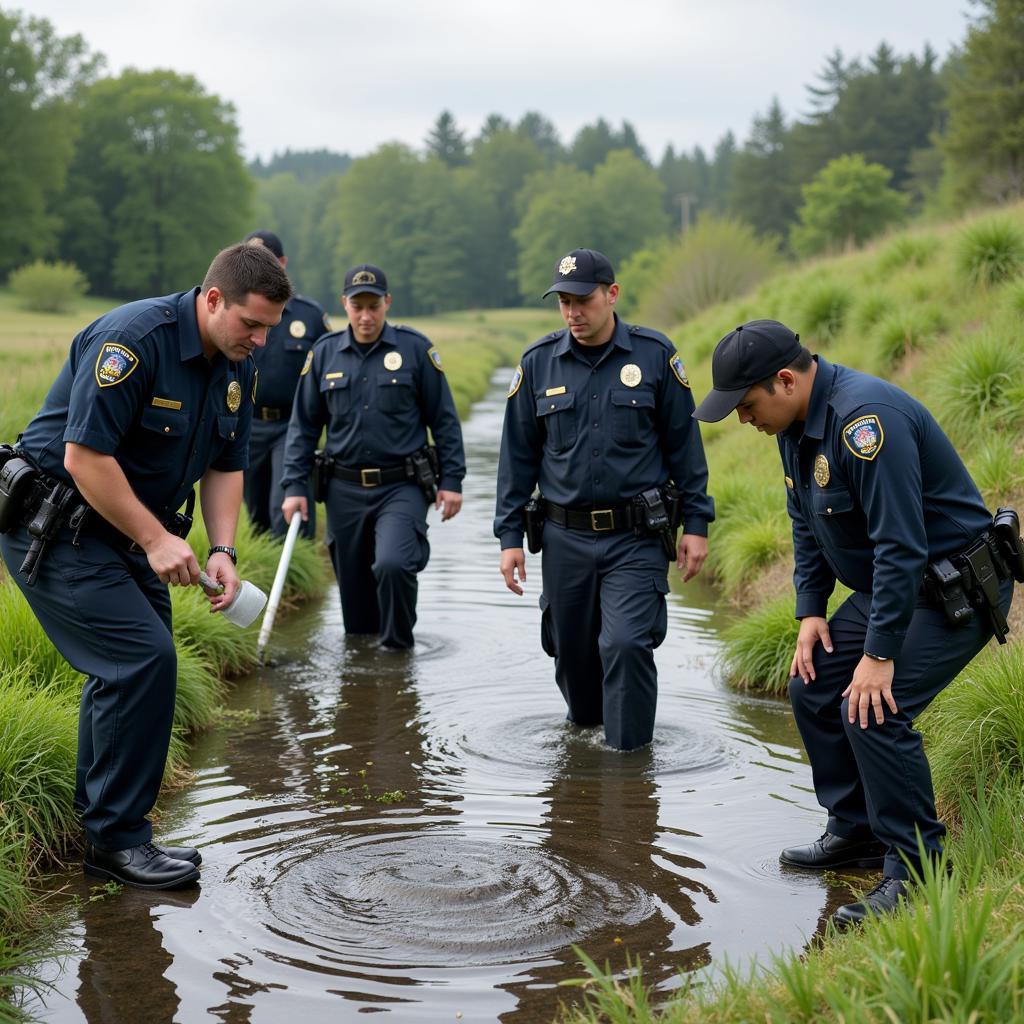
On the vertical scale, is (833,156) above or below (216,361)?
above

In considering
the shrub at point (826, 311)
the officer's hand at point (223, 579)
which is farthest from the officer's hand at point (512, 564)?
the shrub at point (826, 311)

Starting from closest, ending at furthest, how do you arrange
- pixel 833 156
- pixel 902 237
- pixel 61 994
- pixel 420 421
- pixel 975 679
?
pixel 61 994, pixel 975 679, pixel 420 421, pixel 902 237, pixel 833 156

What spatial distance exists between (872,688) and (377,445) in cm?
491

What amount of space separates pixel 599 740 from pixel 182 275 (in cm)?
7607

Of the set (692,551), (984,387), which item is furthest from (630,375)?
(984,387)

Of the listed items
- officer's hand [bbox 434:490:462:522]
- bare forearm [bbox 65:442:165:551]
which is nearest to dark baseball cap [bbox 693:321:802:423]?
bare forearm [bbox 65:442:165:551]

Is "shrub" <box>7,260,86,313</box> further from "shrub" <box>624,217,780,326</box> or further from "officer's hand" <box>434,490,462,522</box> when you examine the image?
"officer's hand" <box>434,490,462,522</box>

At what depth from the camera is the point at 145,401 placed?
15.2 feet

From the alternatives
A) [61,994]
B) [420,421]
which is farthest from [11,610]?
[420,421]

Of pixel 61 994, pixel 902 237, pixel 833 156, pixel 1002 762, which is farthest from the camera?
pixel 833 156

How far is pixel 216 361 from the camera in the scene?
193 inches

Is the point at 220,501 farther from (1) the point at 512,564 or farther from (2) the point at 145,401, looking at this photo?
(1) the point at 512,564

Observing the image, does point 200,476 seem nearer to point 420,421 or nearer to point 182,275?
point 420,421

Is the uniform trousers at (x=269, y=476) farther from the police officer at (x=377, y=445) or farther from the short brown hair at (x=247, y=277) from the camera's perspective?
the short brown hair at (x=247, y=277)
